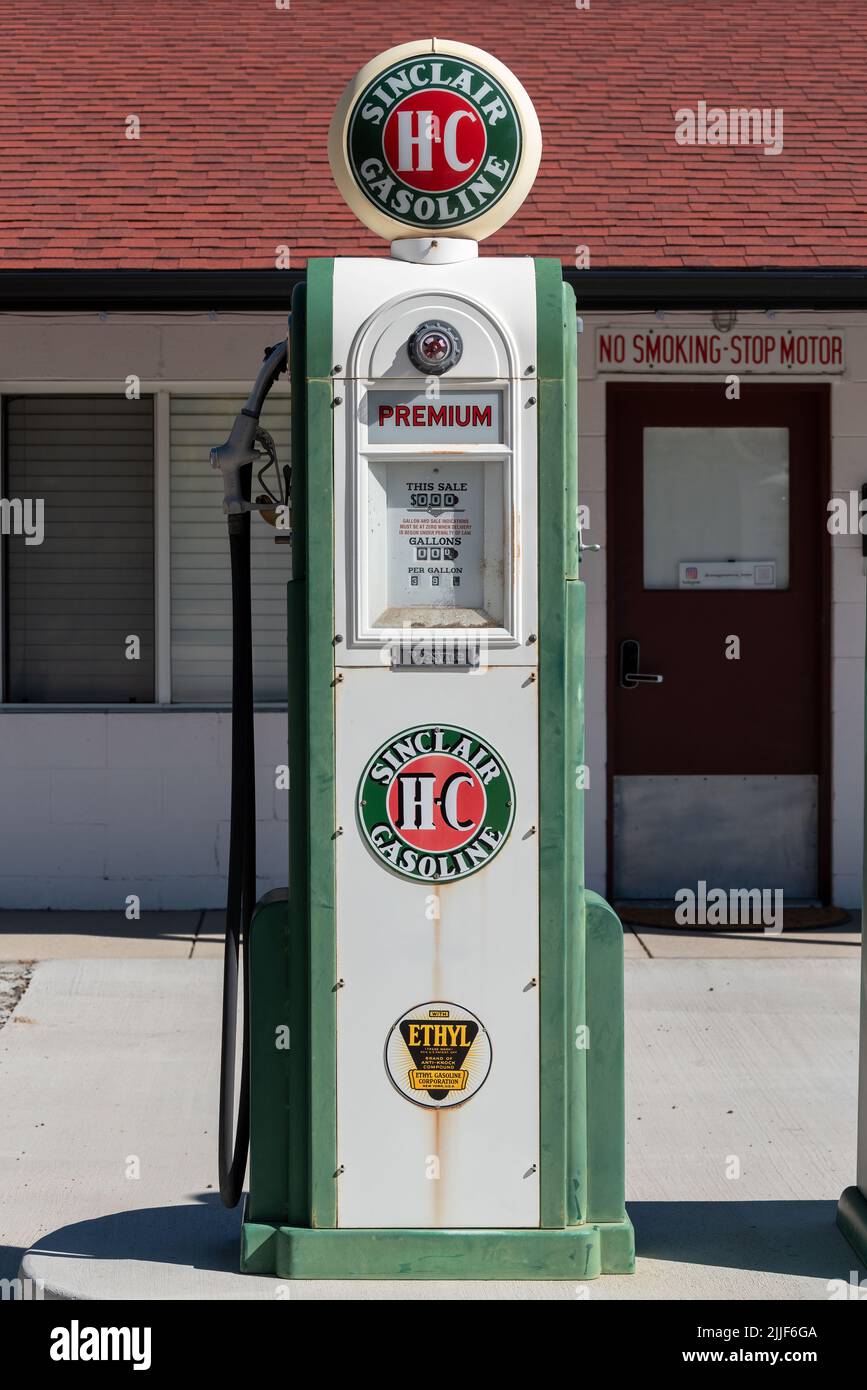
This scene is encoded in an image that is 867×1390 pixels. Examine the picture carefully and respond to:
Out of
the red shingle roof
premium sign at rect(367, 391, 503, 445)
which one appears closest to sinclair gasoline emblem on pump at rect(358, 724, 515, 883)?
premium sign at rect(367, 391, 503, 445)

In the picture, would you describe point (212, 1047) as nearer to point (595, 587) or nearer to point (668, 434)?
point (595, 587)

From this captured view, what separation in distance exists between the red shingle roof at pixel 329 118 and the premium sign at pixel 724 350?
22.3 inches

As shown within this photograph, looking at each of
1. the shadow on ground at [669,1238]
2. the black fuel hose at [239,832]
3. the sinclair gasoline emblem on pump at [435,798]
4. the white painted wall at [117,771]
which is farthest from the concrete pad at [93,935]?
the sinclair gasoline emblem on pump at [435,798]

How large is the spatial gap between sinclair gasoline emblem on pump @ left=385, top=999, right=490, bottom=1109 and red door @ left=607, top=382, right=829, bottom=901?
4418 millimetres

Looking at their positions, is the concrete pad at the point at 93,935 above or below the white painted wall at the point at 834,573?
below

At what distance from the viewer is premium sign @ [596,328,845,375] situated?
7734mm

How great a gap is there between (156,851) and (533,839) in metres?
4.49

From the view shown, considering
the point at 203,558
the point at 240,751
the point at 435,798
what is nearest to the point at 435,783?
the point at 435,798

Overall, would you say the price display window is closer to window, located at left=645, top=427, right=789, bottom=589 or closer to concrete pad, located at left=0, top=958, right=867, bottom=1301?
concrete pad, located at left=0, top=958, right=867, bottom=1301

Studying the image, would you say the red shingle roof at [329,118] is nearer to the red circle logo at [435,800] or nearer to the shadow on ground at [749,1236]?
the red circle logo at [435,800]

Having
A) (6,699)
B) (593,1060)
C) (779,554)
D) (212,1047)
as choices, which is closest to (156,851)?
(6,699)

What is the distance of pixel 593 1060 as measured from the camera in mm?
3686

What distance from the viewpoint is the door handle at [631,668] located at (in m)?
7.88

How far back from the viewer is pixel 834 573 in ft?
25.7
